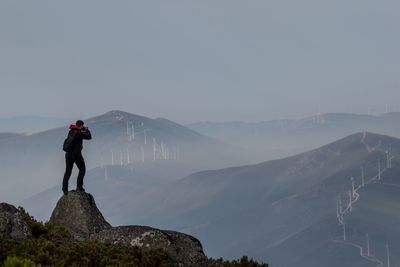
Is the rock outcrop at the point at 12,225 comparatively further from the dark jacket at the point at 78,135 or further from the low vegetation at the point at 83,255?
the dark jacket at the point at 78,135

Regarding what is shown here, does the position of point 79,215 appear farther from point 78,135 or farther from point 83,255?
point 83,255

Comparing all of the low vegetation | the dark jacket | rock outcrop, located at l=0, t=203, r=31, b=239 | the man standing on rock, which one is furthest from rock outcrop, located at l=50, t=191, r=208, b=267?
the dark jacket

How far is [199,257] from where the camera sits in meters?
18.3

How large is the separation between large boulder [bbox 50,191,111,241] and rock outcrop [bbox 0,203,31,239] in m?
3.87

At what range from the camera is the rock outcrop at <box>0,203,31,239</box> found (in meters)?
17.7

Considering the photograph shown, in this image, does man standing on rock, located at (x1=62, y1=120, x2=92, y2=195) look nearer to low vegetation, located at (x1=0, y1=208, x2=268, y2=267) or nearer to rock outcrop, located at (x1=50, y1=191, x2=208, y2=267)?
rock outcrop, located at (x1=50, y1=191, x2=208, y2=267)

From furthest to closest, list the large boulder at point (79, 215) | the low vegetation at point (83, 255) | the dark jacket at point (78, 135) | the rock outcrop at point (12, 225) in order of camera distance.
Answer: the dark jacket at point (78, 135) → the large boulder at point (79, 215) → the rock outcrop at point (12, 225) → the low vegetation at point (83, 255)

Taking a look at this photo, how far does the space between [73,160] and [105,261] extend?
11296mm

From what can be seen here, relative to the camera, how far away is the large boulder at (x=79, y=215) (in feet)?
74.9

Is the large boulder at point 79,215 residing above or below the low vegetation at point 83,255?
A: above

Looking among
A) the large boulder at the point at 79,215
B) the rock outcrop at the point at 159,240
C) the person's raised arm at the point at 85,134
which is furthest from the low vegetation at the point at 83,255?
the person's raised arm at the point at 85,134

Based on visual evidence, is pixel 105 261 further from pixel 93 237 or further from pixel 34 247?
pixel 93 237

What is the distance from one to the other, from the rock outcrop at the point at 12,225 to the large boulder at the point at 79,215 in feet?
12.7

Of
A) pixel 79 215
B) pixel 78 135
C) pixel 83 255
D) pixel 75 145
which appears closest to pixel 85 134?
pixel 78 135
